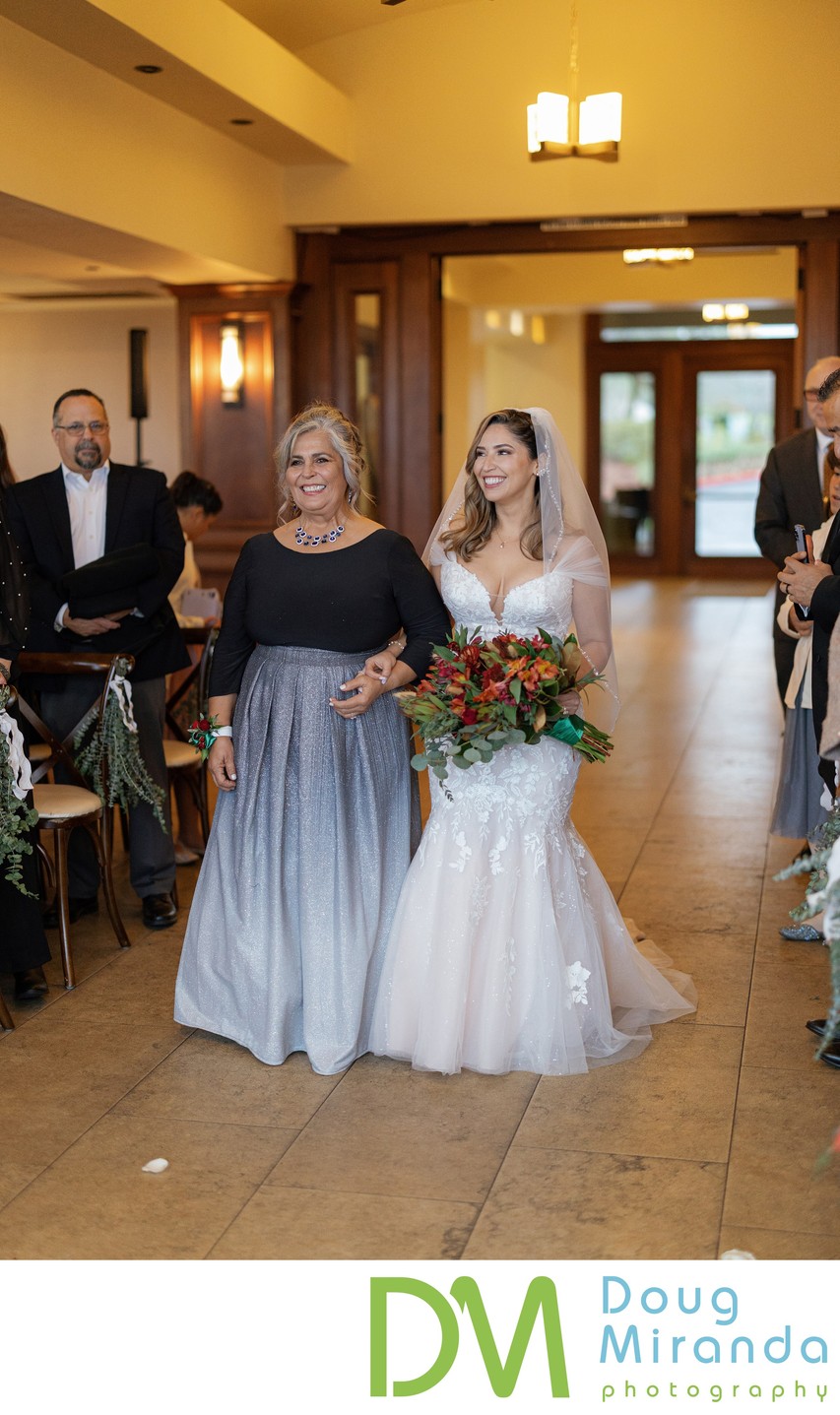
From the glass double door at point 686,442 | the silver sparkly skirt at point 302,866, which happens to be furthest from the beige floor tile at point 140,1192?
the glass double door at point 686,442

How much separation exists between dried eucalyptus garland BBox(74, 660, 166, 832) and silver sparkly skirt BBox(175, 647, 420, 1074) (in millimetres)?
1014

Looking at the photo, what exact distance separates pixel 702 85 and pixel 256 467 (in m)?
3.84

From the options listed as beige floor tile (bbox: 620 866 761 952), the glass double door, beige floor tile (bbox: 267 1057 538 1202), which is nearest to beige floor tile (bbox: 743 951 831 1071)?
beige floor tile (bbox: 620 866 761 952)

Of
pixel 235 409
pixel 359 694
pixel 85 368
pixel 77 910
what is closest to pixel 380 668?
pixel 359 694

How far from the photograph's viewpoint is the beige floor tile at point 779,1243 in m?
3.08

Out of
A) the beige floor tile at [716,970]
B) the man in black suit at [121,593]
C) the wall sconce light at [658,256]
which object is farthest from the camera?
the wall sconce light at [658,256]

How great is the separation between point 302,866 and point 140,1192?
1049mm

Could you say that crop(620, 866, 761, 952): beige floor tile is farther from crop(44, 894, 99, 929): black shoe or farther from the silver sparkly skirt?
crop(44, 894, 99, 929): black shoe

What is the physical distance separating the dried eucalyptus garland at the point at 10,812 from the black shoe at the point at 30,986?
0.40 metres

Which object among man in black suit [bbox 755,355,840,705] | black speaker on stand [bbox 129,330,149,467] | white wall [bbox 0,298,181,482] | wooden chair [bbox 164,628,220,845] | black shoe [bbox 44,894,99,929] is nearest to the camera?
black shoe [bbox 44,894,99,929]

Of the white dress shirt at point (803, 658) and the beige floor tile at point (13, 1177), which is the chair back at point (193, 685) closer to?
the white dress shirt at point (803, 658)

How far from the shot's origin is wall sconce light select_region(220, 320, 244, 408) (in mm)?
10391

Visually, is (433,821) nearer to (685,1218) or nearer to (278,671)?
(278,671)

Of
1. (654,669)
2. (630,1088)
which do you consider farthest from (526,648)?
(654,669)
